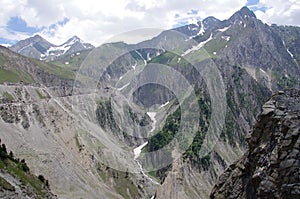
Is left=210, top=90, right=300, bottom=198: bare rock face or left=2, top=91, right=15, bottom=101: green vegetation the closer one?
left=210, top=90, right=300, bottom=198: bare rock face

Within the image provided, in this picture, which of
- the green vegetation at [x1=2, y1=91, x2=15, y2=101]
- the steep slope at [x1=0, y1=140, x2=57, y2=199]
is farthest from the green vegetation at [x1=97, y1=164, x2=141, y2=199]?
the steep slope at [x1=0, y1=140, x2=57, y2=199]

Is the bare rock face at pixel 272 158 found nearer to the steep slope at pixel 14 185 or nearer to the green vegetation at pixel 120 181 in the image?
the steep slope at pixel 14 185

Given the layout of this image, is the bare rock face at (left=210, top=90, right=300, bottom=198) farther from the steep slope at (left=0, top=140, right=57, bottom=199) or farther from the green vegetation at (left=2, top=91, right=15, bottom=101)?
the green vegetation at (left=2, top=91, right=15, bottom=101)

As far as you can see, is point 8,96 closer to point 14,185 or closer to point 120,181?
point 120,181

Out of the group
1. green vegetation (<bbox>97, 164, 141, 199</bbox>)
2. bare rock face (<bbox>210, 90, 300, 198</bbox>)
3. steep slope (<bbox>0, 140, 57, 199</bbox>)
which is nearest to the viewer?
bare rock face (<bbox>210, 90, 300, 198</bbox>)

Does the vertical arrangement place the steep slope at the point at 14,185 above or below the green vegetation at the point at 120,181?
above

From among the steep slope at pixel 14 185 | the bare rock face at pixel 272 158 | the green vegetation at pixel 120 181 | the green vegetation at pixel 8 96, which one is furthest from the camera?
the green vegetation at pixel 120 181

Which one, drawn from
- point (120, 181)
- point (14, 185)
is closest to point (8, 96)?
point (120, 181)

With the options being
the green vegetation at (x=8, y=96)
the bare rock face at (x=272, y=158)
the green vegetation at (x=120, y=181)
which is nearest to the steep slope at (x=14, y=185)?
the bare rock face at (x=272, y=158)

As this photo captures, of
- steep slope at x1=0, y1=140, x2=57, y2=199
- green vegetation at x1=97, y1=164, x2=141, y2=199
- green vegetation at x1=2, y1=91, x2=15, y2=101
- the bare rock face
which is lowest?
green vegetation at x1=97, y1=164, x2=141, y2=199
